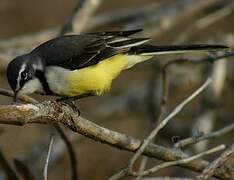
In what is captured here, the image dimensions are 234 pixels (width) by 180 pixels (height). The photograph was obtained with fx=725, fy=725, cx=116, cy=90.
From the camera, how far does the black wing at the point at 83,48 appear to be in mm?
4824

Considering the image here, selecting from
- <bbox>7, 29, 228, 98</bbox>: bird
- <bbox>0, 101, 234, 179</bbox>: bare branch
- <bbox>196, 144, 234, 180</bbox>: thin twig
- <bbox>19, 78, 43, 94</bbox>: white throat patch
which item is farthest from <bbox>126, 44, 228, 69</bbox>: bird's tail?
<bbox>196, 144, 234, 180</bbox>: thin twig

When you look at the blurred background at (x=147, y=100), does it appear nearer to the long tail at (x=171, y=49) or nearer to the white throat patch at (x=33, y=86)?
the long tail at (x=171, y=49)

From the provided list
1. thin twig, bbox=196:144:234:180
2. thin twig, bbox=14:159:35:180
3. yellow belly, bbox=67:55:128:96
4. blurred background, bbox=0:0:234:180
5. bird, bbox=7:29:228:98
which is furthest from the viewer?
blurred background, bbox=0:0:234:180

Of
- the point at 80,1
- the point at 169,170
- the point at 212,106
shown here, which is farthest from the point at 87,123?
the point at 169,170

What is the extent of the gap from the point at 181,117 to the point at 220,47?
9.91 feet

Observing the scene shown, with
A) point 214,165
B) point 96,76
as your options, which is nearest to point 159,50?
point 96,76

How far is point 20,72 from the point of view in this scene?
4641 millimetres

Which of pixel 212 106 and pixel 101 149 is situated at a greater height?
pixel 212 106

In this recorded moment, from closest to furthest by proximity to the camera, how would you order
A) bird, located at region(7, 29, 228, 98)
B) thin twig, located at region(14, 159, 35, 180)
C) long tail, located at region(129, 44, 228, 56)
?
thin twig, located at region(14, 159, 35, 180)
long tail, located at region(129, 44, 228, 56)
bird, located at region(7, 29, 228, 98)

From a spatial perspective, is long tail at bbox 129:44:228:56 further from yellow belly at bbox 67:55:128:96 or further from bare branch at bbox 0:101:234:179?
bare branch at bbox 0:101:234:179

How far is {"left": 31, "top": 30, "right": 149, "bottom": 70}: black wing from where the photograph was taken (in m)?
4.82

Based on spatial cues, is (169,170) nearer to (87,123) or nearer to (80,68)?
(80,68)

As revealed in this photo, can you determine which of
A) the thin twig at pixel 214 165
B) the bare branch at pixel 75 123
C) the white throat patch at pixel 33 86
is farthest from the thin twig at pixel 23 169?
the thin twig at pixel 214 165

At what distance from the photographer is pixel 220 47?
4.46m
